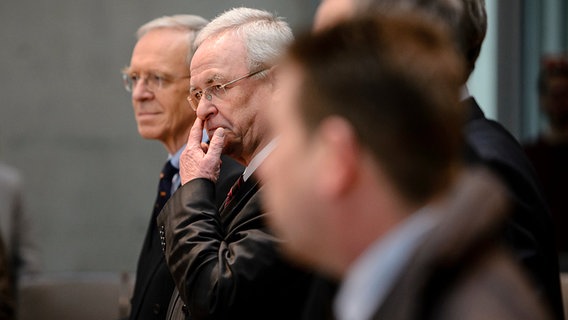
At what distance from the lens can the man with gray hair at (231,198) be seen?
2287 millimetres

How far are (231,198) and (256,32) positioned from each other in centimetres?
45

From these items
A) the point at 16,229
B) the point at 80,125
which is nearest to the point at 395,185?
the point at 16,229

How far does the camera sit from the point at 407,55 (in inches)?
48.4

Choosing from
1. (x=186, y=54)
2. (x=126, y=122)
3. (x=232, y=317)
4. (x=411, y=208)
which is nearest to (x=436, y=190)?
(x=411, y=208)

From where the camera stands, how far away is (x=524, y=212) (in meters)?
1.94

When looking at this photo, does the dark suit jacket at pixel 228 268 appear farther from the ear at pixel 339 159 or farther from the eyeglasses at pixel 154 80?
the eyeglasses at pixel 154 80

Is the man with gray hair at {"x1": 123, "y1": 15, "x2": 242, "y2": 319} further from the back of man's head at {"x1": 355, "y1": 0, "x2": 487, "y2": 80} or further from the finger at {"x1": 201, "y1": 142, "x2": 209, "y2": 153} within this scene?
Result: the back of man's head at {"x1": 355, "y1": 0, "x2": 487, "y2": 80}

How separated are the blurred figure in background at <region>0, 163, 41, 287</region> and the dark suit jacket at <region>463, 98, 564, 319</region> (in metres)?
3.61

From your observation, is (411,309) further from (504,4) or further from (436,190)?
(504,4)

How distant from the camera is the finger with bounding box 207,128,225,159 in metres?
2.53

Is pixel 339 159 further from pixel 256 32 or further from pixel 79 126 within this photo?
pixel 79 126

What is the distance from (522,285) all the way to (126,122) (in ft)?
16.9

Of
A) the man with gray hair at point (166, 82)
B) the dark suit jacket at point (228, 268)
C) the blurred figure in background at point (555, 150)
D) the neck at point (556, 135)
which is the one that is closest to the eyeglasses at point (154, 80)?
the man with gray hair at point (166, 82)

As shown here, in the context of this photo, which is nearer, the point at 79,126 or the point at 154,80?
the point at 154,80
